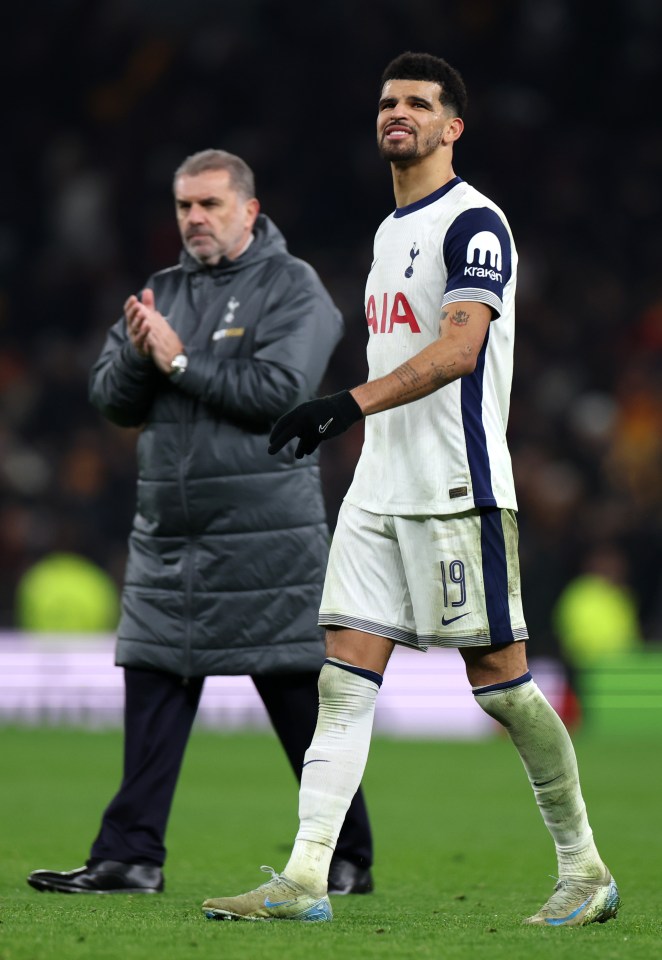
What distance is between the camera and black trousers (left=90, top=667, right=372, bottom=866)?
5.23m

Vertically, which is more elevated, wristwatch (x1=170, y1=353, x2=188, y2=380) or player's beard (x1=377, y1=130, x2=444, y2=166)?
player's beard (x1=377, y1=130, x2=444, y2=166)

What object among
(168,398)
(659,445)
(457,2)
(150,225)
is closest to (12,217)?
(150,225)

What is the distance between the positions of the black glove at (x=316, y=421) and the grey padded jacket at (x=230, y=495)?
4.12ft

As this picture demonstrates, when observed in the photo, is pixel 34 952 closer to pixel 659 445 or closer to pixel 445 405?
pixel 445 405

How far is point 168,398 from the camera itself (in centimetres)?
546

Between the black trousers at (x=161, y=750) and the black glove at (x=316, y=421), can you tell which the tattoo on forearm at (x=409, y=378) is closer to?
the black glove at (x=316, y=421)

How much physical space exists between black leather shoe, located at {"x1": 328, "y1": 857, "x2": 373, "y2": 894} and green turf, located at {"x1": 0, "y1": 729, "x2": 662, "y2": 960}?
56mm

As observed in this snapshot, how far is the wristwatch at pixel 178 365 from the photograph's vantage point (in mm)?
5273

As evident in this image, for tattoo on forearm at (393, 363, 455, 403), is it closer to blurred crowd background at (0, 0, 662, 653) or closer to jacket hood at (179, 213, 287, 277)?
jacket hood at (179, 213, 287, 277)

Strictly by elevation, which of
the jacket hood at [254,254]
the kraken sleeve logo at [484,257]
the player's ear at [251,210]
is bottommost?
the kraken sleeve logo at [484,257]

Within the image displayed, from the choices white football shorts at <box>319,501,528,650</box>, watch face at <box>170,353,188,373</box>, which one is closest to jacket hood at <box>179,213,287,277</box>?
watch face at <box>170,353,188,373</box>

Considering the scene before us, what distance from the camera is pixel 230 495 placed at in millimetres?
5336

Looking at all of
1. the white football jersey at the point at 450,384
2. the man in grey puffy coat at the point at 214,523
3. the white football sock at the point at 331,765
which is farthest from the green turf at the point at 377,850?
the white football jersey at the point at 450,384

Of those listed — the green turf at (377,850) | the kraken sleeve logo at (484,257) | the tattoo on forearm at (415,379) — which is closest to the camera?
the green turf at (377,850)
